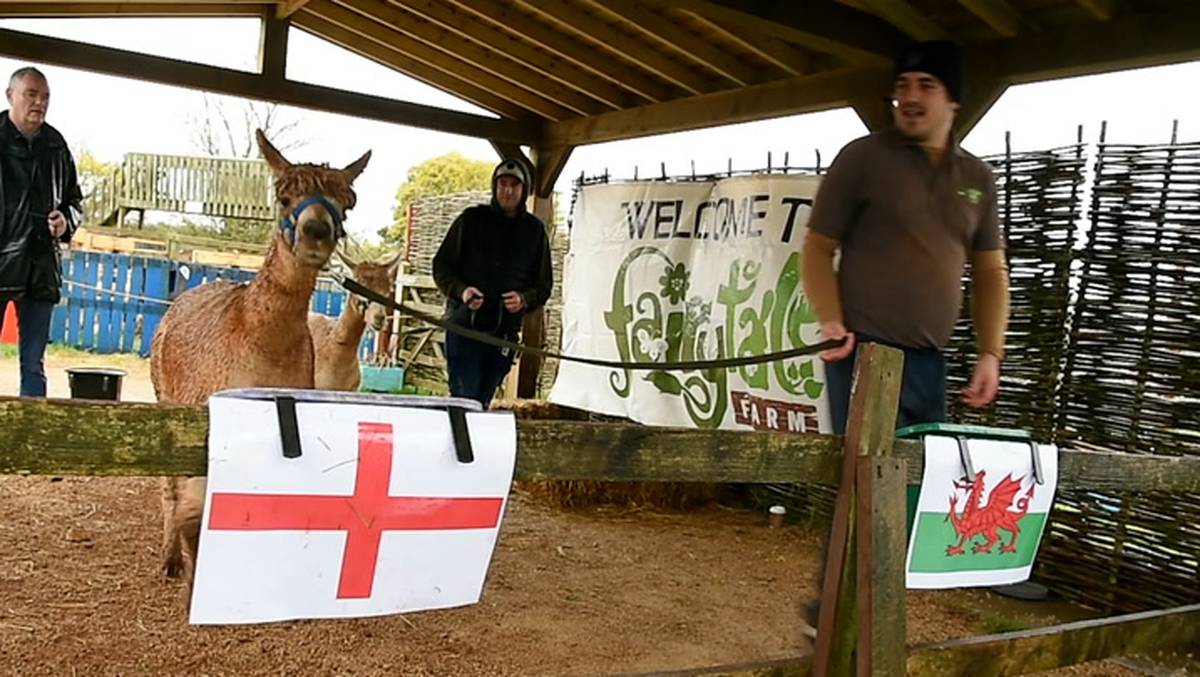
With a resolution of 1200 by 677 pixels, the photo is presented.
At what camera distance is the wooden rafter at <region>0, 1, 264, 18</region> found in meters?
6.32

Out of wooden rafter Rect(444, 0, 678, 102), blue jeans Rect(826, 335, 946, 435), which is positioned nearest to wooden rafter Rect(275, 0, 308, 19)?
wooden rafter Rect(444, 0, 678, 102)

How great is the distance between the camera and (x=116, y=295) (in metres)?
13.6

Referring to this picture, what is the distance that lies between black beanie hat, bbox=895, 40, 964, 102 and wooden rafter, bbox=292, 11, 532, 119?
574 centimetres

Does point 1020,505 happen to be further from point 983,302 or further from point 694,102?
point 694,102

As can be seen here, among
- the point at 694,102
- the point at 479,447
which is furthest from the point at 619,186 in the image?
the point at 479,447

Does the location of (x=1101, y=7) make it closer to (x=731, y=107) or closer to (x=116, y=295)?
(x=731, y=107)

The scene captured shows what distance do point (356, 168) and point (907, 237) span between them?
244 cm

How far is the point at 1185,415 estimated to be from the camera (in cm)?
448

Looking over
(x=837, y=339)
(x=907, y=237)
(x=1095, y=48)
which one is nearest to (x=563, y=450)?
(x=837, y=339)

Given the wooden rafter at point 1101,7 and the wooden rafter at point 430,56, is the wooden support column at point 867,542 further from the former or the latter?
the wooden rafter at point 430,56

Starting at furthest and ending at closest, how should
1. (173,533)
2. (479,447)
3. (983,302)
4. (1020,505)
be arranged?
(173,533)
(983,302)
(1020,505)
(479,447)

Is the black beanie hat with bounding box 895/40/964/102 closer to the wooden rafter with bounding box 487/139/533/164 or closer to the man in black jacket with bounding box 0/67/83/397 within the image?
the man in black jacket with bounding box 0/67/83/397

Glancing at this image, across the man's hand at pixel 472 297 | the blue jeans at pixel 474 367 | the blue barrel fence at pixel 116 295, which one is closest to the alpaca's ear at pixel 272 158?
the man's hand at pixel 472 297

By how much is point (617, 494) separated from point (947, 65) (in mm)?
4841
